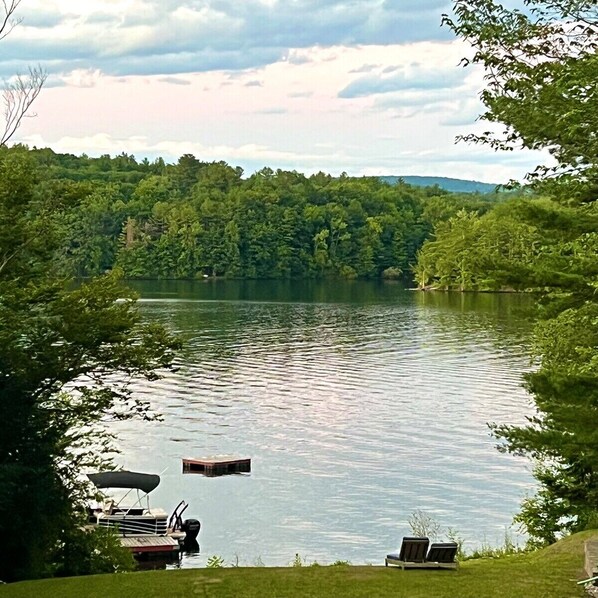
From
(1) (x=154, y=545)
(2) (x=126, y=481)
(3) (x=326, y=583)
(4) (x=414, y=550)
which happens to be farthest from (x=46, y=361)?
(2) (x=126, y=481)

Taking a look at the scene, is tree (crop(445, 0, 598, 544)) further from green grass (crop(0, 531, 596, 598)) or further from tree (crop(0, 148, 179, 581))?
tree (crop(0, 148, 179, 581))

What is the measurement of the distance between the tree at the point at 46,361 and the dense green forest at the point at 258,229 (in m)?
107

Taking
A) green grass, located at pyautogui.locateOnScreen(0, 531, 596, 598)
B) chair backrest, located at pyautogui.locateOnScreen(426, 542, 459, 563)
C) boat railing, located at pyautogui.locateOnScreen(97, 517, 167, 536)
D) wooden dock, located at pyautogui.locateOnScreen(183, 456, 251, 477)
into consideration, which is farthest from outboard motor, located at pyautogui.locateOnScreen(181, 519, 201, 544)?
chair backrest, located at pyautogui.locateOnScreen(426, 542, 459, 563)

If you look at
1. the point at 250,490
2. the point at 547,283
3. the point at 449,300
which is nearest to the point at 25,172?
the point at 547,283

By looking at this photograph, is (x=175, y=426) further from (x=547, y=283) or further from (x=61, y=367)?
(x=547, y=283)

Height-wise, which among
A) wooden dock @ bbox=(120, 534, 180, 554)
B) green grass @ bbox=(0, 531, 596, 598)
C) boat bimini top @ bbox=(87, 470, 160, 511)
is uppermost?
green grass @ bbox=(0, 531, 596, 598)

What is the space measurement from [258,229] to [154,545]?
11975 cm

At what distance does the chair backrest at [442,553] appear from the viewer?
14.6m

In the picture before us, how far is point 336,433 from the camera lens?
4069 centimetres

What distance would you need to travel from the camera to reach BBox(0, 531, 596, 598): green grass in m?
13.2

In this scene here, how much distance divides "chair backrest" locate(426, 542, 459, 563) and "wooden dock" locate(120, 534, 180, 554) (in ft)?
48.1

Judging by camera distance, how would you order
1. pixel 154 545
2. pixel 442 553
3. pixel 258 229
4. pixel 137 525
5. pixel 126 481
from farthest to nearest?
pixel 258 229, pixel 126 481, pixel 137 525, pixel 154 545, pixel 442 553

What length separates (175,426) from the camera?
41.7m

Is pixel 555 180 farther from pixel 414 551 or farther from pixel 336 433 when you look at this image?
pixel 336 433
